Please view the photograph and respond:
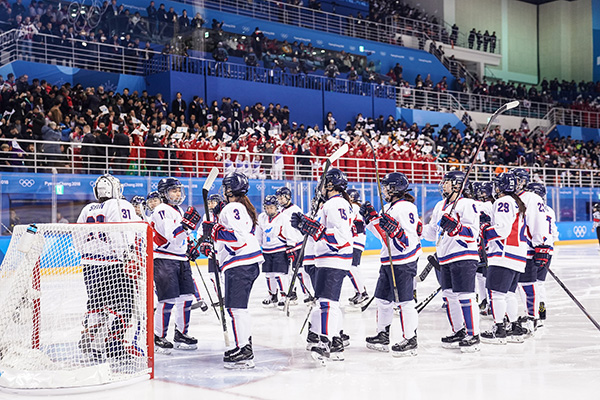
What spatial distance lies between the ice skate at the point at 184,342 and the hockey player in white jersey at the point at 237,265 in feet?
3.38

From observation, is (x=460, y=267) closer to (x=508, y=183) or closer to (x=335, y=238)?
(x=508, y=183)

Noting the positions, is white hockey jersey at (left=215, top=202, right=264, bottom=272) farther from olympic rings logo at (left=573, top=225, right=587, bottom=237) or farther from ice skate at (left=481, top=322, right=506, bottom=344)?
olympic rings logo at (left=573, top=225, right=587, bottom=237)

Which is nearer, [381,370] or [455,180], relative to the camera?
[381,370]

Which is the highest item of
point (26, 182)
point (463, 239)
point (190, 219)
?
point (26, 182)

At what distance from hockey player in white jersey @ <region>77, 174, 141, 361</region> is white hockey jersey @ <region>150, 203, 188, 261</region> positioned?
647mm

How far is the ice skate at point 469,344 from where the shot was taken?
645 centimetres

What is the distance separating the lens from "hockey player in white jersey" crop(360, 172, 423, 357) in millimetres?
6254

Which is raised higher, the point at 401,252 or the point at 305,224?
the point at 305,224

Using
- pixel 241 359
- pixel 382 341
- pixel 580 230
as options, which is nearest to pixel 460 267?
pixel 382 341

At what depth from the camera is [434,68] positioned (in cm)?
3178

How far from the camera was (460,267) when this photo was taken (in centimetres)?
662

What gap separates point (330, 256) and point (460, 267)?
140 cm

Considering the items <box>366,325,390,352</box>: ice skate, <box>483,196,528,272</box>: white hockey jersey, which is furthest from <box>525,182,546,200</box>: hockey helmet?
<box>366,325,390,352</box>: ice skate

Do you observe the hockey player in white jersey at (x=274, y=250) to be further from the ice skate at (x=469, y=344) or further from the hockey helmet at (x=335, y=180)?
the ice skate at (x=469, y=344)
